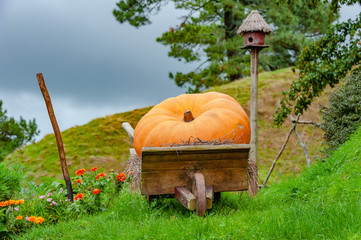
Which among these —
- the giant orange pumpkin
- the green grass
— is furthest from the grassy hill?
the giant orange pumpkin

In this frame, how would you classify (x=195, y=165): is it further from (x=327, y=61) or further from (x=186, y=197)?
(x=327, y=61)

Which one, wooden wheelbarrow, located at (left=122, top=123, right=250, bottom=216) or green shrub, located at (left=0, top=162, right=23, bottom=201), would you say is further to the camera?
green shrub, located at (left=0, top=162, right=23, bottom=201)

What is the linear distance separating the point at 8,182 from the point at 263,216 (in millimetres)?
3231

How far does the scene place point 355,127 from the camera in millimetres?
5316

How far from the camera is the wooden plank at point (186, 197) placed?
9.99 feet

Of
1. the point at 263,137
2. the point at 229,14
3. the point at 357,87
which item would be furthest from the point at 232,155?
the point at 229,14

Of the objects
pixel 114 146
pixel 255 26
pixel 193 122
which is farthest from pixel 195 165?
pixel 114 146

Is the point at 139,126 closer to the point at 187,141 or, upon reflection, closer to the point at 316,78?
the point at 187,141

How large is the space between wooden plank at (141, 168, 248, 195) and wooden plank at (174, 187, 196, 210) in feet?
0.20

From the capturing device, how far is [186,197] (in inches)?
121

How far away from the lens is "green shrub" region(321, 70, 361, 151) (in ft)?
17.7

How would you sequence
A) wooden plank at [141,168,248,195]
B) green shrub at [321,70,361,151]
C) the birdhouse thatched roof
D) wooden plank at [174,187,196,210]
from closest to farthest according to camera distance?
wooden plank at [174,187,196,210], wooden plank at [141,168,248,195], green shrub at [321,70,361,151], the birdhouse thatched roof

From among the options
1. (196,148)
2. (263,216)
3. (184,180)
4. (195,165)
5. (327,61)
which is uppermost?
(327,61)

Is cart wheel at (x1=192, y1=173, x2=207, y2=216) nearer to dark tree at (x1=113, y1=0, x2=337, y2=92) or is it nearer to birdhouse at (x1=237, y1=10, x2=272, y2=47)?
birdhouse at (x1=237, y1=10, x2=272, y2=47)
